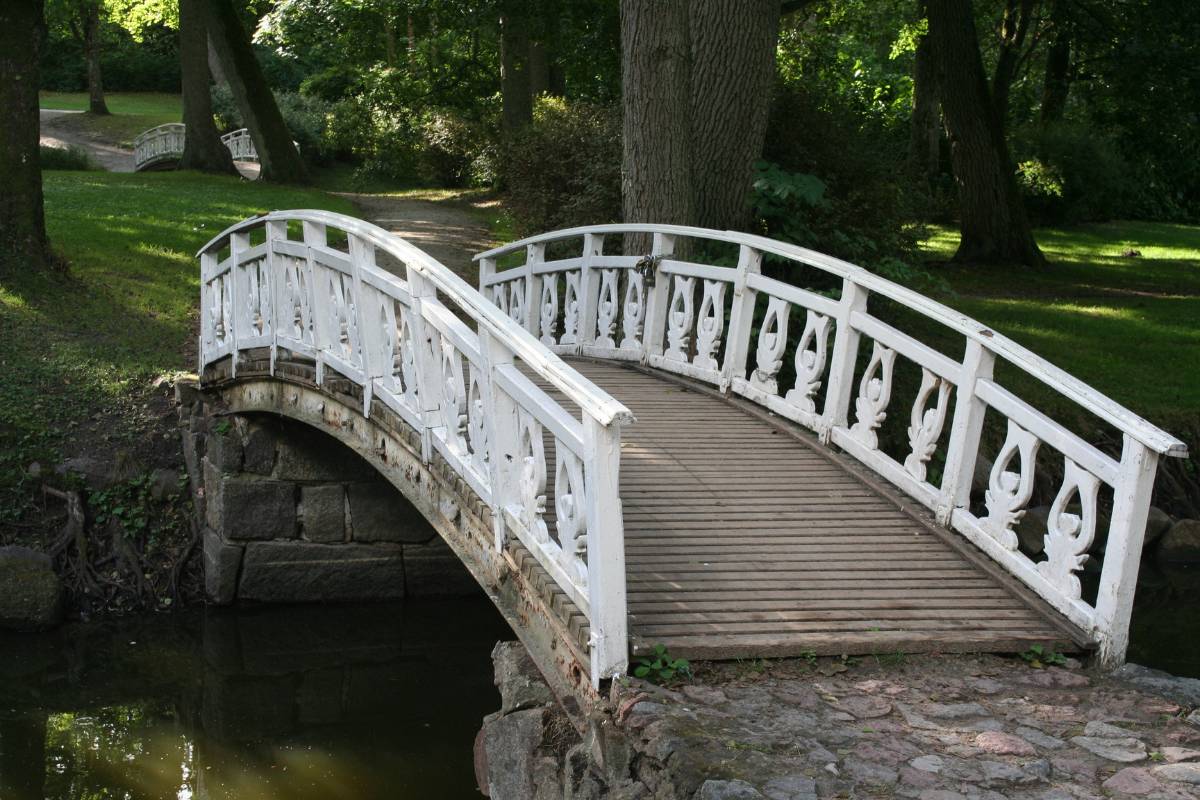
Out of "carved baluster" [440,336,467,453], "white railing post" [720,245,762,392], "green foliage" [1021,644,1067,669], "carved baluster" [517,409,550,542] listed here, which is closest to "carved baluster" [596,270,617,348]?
"white railing post" [720,245,762,392]

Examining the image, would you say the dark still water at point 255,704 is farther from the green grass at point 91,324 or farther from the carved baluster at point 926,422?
the carved baluster at point 926,422

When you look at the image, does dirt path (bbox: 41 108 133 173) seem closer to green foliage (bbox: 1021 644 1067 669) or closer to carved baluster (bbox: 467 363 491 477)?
carved baluster (bbox: 467 363 491 477)

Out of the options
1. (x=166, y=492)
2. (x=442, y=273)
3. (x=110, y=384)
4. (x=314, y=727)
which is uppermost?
(x=442, y=273)

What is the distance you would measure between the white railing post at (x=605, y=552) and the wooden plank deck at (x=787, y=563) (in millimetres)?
177

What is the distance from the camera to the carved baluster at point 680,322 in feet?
29.2

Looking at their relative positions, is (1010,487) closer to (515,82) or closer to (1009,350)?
(1009,350)

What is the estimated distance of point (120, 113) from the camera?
46531 mm

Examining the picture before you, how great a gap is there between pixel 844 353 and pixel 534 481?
255 centimetres

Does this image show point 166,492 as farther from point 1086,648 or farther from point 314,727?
point 1086,648

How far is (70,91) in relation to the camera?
5441cm

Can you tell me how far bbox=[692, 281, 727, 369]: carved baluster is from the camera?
334 inches

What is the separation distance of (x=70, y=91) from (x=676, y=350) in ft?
172

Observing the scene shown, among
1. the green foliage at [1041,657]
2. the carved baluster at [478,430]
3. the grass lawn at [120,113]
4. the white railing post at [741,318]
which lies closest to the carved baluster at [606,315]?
the white railing post at [741,318]

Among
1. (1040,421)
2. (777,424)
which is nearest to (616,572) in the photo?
(1040,421)
